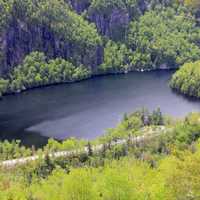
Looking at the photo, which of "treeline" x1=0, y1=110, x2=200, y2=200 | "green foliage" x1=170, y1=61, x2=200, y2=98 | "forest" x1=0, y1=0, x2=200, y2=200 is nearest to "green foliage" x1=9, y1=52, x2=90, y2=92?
"forest" x1=0, y1=0, x2=200, y2=200

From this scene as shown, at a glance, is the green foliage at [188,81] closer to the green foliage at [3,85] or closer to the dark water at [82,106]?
the dark water at [82,106]

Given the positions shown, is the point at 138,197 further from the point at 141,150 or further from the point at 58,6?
the point at 58,6

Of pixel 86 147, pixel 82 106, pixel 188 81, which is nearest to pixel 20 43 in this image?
pixel 82 106

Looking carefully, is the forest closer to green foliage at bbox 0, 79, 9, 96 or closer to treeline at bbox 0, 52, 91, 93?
green foliage at bbox 0, 79, 9, 96

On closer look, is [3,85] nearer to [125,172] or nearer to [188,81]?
[188,81]

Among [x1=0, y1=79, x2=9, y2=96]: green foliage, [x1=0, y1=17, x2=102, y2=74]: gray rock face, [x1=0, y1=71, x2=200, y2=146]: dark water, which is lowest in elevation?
[x1=0, y1=79, x2=9, y2=96]: green foliage

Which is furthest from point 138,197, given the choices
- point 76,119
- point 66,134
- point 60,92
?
point 60,92
